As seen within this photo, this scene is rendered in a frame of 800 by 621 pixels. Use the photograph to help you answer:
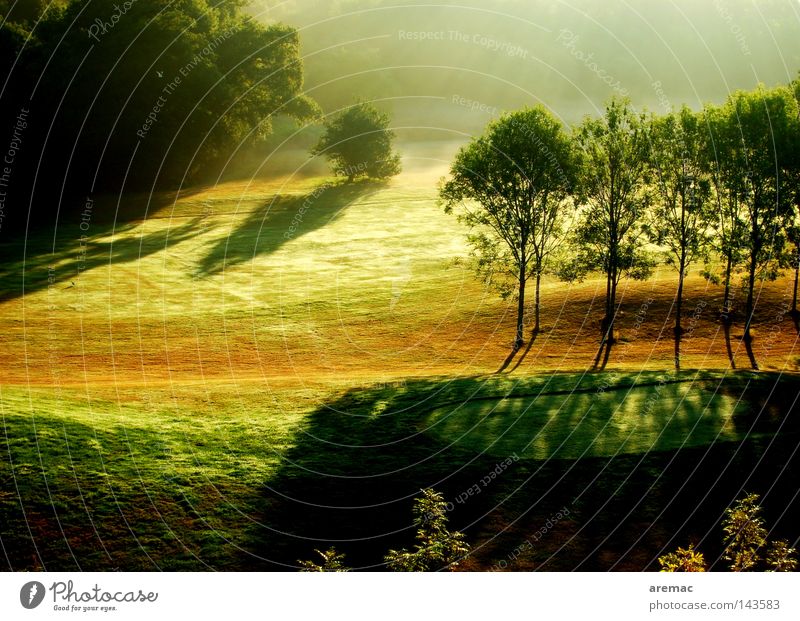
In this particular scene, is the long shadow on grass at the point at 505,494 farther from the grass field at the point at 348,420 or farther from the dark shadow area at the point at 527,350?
the dark shadow area at the point at 527,350

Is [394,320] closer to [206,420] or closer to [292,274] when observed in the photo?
[292,274]

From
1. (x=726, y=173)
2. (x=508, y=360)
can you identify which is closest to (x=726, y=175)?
(x=726, y=173)

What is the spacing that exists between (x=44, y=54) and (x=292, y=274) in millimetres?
35169

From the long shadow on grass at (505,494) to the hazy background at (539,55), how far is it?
12173cm

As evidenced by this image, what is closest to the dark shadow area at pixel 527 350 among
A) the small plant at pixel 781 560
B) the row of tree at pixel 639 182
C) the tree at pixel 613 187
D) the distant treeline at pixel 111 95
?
the row of tree at pixel 639 182

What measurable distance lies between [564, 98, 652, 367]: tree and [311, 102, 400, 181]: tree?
62.6 m

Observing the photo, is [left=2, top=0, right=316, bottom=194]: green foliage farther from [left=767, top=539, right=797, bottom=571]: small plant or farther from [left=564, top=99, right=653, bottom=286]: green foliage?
[left=767, top=539, right=797, bottom=571]: small plant

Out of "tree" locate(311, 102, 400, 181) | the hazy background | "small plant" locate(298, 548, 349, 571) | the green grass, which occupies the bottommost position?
"small plant" locate(298, 548, 349, 571)

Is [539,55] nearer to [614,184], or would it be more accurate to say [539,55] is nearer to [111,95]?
[111,95]

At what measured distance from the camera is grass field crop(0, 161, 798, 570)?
27.1 m

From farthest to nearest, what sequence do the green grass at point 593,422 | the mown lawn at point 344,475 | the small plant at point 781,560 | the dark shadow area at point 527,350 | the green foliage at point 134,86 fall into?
the green foliage at point 134,86
the dark shadow area at point 527,350
the green grass at point 593,422
the mown lawn at point 344,475
the small plant at point 781,560

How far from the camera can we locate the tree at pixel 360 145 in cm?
12075

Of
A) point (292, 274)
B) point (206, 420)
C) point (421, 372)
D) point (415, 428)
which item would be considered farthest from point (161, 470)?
point (292, 274)

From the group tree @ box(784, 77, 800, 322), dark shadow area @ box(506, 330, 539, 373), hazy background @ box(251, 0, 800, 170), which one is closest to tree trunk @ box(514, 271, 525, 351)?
dark shadow area @ box(506, 330, 539, 373)
